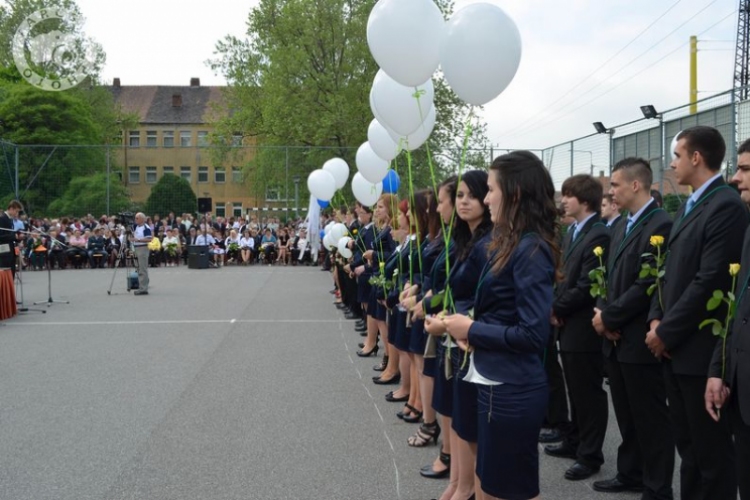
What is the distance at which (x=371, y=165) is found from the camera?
877 cm

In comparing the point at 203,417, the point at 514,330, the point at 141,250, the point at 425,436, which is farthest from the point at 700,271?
the point at 141,250

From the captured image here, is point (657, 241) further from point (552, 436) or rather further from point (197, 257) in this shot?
point (197, 257)

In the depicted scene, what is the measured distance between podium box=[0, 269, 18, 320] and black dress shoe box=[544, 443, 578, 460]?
1027cm

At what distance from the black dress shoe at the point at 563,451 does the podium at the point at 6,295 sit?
10274 mm

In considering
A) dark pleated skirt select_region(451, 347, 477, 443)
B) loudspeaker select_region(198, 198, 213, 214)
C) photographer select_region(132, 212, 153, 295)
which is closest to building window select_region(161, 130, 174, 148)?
loudspeaker select_region(198, 198, 213, 214)

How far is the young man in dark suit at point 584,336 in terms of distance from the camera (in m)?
4.98

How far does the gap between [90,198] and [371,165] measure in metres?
21.0

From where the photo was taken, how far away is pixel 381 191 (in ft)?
32.5

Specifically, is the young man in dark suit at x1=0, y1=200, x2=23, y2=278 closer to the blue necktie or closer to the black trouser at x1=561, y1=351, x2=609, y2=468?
the black trouser at x1=561, y1=351, x2=609, y2=468

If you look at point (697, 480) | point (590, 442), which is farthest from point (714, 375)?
point (590, 442)

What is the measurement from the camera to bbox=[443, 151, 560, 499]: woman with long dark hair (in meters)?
2.93

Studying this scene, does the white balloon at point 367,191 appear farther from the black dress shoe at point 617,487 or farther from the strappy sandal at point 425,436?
the black dress shoe at point 617,487

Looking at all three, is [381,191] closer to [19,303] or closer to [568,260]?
[568,260]

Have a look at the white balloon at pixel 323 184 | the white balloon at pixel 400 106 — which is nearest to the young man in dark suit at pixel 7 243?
the white balloon at pixel 323 184
